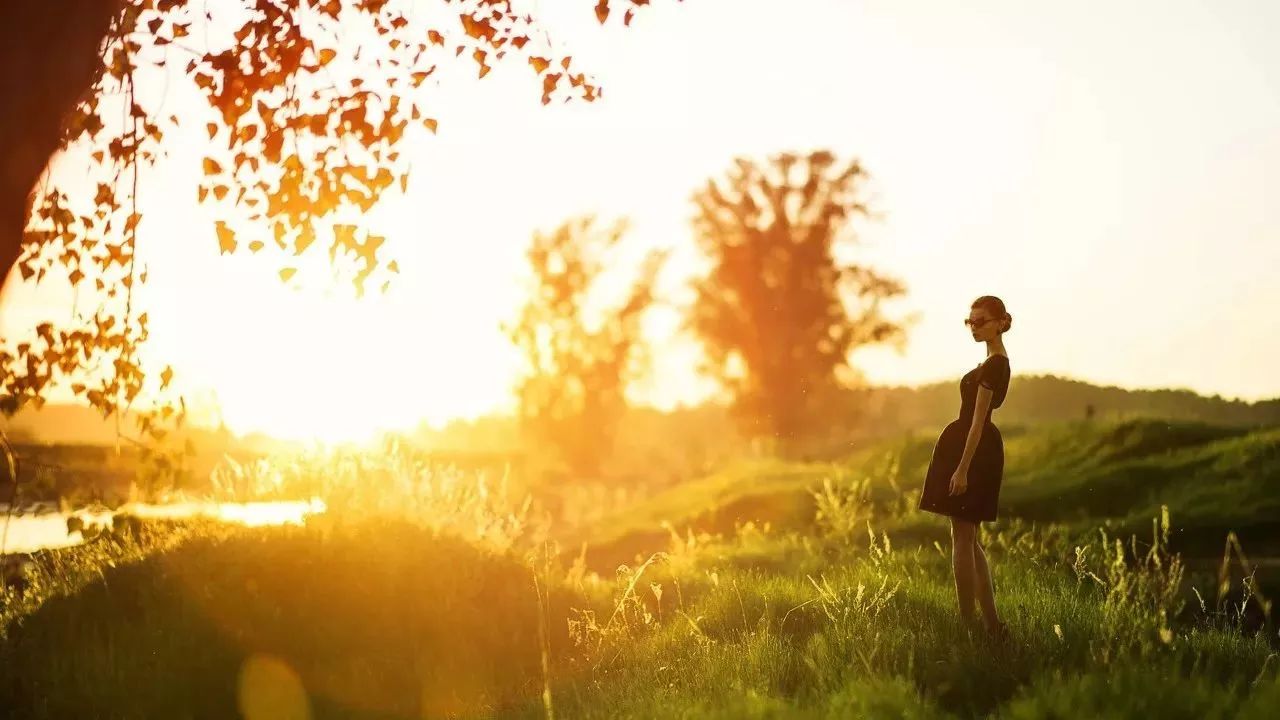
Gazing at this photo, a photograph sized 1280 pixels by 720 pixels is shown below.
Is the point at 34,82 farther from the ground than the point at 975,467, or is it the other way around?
the point at 34,82

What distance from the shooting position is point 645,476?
40.0m

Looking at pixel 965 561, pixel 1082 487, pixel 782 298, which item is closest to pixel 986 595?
pixel 965 561

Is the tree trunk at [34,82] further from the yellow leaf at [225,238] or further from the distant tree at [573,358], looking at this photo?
the distant tree at [573,358]

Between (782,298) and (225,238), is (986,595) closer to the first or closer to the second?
(225,238)

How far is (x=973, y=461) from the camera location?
7.01 meters

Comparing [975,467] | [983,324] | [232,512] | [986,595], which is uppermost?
[983,324]

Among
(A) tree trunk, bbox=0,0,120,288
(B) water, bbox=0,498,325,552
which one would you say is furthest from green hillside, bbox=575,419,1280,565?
(A) tree trunk, bbox=0,0,120,288

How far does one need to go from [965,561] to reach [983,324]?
1.65 metres

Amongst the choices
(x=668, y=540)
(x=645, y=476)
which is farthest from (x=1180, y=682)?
(x=645, y=476)

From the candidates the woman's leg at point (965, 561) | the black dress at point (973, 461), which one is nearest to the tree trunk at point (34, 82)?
the black dress at point (973, 461)

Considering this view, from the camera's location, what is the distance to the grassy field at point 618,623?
19.1 feet

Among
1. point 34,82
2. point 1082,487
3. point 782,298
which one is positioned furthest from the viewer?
point 782,298

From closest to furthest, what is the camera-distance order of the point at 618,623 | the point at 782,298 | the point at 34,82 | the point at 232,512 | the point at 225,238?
1. the point at 34,82
2. the point at 225,238
3. the point at 618,623
4. the point at 232,512
5. the point at 782,298

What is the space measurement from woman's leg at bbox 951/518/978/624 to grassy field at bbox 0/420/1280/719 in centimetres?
21
